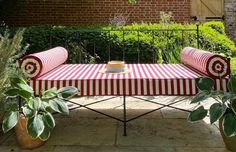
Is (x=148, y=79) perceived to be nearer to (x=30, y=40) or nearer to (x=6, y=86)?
(x=6, y=86)

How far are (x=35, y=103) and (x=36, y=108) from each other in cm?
5

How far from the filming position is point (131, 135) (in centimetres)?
347

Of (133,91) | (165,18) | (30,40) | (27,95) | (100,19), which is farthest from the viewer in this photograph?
(100,19)

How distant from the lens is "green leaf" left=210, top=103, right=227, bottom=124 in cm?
268

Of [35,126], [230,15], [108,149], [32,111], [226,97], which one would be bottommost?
[108,149]

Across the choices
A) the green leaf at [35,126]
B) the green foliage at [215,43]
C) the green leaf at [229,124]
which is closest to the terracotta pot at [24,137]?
the green leaf at [35,126]

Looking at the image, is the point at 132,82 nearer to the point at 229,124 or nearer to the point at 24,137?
the point at 229,124

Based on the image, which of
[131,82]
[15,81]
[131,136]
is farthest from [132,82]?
[15,81]

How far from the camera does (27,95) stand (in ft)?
9.75

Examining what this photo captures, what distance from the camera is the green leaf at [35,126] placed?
8.91 ft

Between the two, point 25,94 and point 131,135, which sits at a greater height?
point 25,94

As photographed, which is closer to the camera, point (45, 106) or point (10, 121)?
point (10, 121)

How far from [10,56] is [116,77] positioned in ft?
3.34

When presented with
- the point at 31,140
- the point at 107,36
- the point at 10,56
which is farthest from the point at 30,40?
the point at 31,140
